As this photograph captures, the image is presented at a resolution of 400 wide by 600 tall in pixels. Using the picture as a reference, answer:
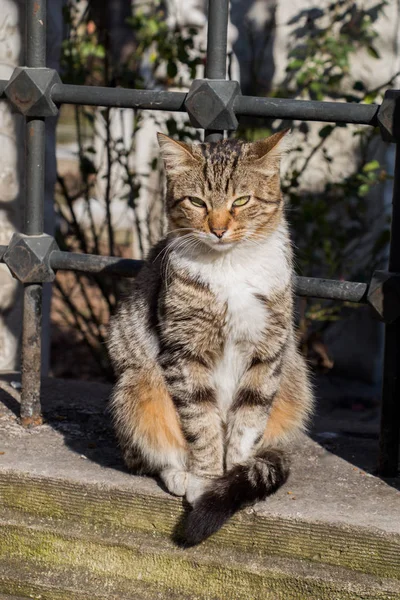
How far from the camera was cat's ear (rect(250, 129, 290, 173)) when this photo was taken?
98.4 inches

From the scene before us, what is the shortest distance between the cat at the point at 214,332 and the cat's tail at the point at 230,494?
0.09 feet

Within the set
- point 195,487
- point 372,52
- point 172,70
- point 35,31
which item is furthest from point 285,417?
point 372,52

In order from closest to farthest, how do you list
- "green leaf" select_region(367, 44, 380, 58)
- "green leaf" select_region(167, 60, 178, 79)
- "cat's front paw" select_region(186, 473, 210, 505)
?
1. "cat's front paw" select_region(186, 473, 210, 505)
2. "green leaf" select_region(167, 60, 178, 79)
3. "green leaf" select_region(367, 44, 380, 58)

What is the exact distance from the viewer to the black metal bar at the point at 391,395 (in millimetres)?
2400

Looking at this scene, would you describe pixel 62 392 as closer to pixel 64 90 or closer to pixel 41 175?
pixel 41 175

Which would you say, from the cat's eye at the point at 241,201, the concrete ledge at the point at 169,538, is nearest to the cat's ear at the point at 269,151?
the cat's eye at the point at 241,201

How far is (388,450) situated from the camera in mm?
2455

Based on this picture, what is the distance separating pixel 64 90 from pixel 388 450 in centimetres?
145

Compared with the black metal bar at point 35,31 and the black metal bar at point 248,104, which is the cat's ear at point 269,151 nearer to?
the black metal bar at point 248,104

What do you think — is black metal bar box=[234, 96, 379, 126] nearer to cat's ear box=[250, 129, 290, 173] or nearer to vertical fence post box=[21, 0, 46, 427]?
cat's ear box=[250, 129, 290, 173]

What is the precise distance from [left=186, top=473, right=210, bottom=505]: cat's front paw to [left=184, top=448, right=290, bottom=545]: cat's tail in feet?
0.08

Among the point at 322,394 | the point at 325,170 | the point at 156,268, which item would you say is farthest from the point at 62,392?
the point at 325,170

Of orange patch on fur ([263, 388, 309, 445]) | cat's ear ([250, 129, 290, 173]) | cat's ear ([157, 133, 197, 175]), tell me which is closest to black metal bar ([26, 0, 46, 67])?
cat's ear ([157, 133, 197, 175])

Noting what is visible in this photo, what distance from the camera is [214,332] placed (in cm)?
243
